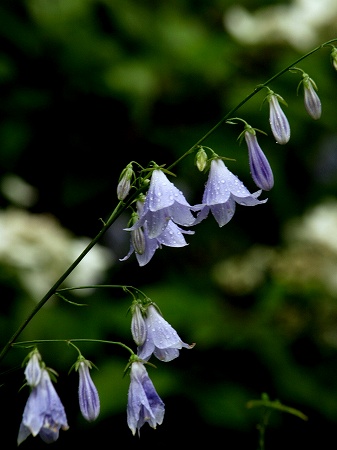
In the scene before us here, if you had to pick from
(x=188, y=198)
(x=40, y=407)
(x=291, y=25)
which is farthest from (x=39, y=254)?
(x=40, y=407)

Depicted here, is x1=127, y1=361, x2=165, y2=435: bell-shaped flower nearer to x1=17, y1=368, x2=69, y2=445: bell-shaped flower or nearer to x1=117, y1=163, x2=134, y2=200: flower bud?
x1=17, y1=368, x2=69, y2=445: bell-shaped flower

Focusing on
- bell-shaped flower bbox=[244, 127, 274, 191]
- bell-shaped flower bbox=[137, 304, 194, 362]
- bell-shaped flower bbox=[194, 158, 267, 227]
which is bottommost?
bell-shaped flower bbox=[137, 304, 194, 362]

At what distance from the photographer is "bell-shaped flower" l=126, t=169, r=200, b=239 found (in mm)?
2162

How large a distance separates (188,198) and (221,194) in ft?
13.8

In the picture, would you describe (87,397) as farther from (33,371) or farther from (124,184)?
(124,184)

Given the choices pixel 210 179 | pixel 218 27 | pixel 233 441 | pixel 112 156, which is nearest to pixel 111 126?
pixel 112 156

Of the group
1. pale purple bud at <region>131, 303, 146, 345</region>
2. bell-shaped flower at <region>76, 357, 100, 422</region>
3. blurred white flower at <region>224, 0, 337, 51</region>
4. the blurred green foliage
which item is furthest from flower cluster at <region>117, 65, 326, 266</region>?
blurred white flower at <region>224, 0, 337, 51</region>

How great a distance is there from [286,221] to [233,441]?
5.67 ft

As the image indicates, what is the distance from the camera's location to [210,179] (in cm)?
228

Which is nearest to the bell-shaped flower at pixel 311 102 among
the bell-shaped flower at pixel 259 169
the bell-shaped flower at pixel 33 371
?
the bell-shaped flower at pixel 259 169

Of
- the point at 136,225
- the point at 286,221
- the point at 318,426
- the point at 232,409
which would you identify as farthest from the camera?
the point at 286,221

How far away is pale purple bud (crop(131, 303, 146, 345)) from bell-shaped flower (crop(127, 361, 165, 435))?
0.06 m

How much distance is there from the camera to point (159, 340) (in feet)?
7.38

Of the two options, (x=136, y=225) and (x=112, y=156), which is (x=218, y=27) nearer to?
(x=112, y=156)
